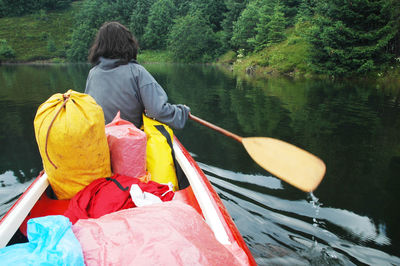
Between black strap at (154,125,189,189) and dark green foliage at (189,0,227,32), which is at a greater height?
dark green foliage at (189,0,227,32)

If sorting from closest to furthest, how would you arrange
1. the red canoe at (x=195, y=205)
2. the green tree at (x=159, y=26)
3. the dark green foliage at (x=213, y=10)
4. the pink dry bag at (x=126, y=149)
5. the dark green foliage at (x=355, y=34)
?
1. the red canoe at (x=195, y=205)
2. the pink dry bag at (x=126, y=149)
3. the dark green foliage at (x=355, y=34)
4. the dark green foliage at (x=213, y=10)
5. the green tree at (x=159, y=26)

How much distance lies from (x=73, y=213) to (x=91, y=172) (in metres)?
0.28

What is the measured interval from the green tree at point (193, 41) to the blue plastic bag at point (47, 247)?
126 ft

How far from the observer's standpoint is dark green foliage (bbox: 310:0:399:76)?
43.2ft

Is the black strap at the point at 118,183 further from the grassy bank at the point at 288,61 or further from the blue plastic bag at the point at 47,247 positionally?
the grassy bank at the point at 288,61

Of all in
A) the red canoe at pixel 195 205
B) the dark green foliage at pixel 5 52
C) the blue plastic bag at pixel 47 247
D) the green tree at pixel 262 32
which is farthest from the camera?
the dark green foliage at pixel 5 52

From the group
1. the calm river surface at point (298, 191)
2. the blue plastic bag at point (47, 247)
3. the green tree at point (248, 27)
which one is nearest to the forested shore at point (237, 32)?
the green tree at point (248, 27)

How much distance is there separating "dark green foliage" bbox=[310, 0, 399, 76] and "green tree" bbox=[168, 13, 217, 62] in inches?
968

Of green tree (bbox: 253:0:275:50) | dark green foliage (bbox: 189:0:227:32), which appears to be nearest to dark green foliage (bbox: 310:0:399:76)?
green tree (bbox: 253:0:275:50)

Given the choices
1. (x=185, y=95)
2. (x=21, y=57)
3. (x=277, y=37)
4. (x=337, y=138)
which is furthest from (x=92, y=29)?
(x=337, y=138)

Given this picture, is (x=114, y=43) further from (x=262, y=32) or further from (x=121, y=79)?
(x=262, y=32)

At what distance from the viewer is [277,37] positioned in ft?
76.6

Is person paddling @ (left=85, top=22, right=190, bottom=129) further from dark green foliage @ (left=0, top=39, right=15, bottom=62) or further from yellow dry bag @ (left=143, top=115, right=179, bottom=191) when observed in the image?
dark green foliage @ (left=0, top=39, right=15, bottom=62)

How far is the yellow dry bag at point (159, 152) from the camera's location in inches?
85.4
